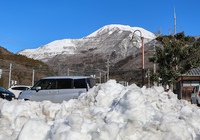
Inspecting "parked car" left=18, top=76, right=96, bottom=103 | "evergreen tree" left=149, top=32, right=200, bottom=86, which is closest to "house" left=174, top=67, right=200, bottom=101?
"evergreen tree" left=149, top=32, right=200, bottom=86

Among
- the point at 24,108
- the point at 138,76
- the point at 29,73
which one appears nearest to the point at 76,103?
the point at 24,108

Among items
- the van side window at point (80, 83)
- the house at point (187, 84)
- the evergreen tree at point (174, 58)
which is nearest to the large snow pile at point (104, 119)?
the van side window at point (80, 83)

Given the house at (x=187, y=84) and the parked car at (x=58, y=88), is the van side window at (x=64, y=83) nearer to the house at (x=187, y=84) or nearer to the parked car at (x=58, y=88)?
the parked car at (x=58, y=88)

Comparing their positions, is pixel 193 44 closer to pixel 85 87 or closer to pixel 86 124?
pixel 85 87

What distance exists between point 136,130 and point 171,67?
64.2 feet

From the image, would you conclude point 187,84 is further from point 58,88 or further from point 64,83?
point 58,88

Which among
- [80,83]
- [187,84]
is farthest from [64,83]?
[187,84]

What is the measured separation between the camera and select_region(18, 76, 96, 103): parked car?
14.4 m

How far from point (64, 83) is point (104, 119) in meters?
10.1

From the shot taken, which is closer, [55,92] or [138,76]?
[55,92]

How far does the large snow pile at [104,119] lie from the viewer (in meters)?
4.13

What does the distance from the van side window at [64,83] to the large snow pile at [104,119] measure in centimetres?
831

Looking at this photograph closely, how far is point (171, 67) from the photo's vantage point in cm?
2355

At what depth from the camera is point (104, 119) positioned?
15.9 ft
